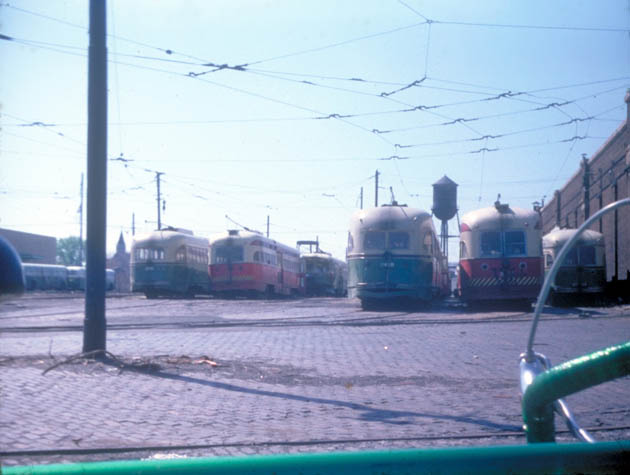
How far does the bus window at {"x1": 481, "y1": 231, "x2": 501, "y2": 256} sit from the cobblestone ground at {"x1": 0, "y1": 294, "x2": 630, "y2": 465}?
392 inches

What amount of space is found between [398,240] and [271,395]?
17.0 metres

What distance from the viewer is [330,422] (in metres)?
5.89

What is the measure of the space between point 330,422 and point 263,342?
6.57 metres

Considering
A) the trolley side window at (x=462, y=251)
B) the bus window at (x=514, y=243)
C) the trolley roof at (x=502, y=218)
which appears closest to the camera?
the bus window at (x=514, y=243)

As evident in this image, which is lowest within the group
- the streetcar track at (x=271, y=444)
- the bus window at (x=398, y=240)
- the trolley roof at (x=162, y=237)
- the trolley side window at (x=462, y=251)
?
the streetcar track at (x=271, y=444)

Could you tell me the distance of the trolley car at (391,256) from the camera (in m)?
23.5

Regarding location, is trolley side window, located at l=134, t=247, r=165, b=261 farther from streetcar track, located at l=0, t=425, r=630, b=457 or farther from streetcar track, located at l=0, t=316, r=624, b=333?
streetcar track, located at l=0, t=425, r=630, b=457

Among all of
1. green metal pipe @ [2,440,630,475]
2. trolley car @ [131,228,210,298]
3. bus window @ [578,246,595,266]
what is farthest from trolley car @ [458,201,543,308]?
green metal pipe @ [2,440,630,475]

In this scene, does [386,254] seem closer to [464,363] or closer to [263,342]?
[263,342]

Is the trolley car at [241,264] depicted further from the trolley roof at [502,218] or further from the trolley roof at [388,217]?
the trolley roof at [502,218]

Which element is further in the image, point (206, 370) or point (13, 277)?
point (206, 370)

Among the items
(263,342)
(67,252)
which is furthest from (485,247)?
(67,252)

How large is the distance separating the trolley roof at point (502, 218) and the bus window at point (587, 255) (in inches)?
168

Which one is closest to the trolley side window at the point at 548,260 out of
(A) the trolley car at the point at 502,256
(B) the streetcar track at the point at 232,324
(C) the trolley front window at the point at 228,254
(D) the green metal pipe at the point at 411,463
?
(A) the trolley car at the point at 502,256
